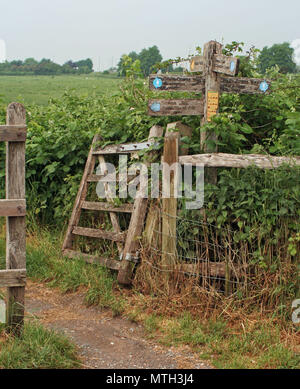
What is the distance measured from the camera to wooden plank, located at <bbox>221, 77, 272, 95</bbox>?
5.96 metres

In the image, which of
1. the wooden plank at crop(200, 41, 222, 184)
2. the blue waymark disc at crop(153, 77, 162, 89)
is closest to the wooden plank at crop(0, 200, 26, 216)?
the blue waymark disc at crop(153, 77, 162, 89)

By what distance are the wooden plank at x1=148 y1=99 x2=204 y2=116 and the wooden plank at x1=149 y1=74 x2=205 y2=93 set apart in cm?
15

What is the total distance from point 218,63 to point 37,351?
3881mm

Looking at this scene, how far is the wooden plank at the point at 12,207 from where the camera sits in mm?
4301

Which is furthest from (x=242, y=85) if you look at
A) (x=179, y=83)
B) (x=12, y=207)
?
(x=12, y=207)

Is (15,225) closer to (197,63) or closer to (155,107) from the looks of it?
(155,107)

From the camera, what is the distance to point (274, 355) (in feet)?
14.4

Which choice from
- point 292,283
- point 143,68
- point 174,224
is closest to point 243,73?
→ point 143,68

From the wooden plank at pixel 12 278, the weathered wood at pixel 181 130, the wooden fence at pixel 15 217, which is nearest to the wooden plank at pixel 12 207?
the wooden fence at pixel 15 217

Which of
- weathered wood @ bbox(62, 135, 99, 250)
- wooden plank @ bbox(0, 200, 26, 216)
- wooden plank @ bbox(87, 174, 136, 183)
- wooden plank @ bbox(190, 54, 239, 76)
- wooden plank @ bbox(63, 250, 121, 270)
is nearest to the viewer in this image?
wooden plank @ bbox(0, 200, 26, 216)

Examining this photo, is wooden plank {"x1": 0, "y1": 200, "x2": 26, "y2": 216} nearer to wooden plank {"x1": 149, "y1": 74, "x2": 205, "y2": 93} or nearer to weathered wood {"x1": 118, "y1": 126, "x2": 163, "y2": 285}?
weathered wood {"x1": 118, "y1": 126, "x2": 163, "y2": 285}

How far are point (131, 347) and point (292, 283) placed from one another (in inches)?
69.6

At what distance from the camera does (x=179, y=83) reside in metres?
5.90
